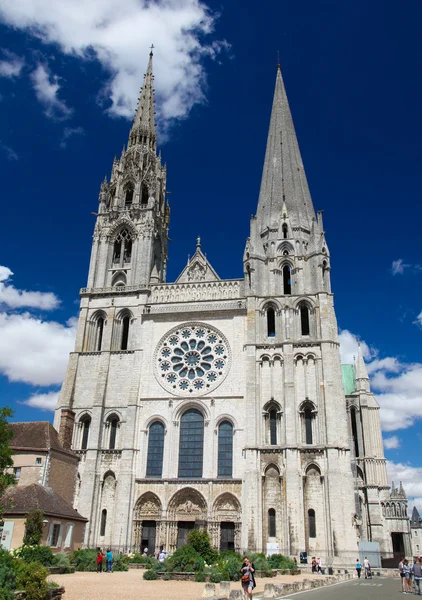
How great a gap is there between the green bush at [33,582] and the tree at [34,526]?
1185cm

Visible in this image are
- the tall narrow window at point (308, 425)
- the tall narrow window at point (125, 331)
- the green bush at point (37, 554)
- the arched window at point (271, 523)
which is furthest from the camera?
the tall narrow window at point (125, 331)

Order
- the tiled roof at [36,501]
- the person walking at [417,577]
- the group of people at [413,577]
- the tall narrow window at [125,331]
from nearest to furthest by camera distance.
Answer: the person walking at [417,577] → the group of people at [413,577] → the tiled roof at [36,501] → the tall narrow window at [125,331]

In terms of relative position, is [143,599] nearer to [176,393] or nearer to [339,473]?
[339,473]

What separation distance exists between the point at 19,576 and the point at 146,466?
2282 centimetres

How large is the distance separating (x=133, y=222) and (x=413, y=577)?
104 feet

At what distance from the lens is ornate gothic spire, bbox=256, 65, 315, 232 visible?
41719mm

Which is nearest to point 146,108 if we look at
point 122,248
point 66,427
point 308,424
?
point 122,248

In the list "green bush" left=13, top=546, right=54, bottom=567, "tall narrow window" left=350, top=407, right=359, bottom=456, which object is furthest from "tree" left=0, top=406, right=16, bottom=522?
"tall narrow window" left=350, top=407, right=359, bottom=456

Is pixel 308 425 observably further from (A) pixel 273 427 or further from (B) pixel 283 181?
(B) pixel 283 181

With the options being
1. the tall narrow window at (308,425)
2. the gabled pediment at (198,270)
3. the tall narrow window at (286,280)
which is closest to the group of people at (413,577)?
the tall narrow window at (308,425)

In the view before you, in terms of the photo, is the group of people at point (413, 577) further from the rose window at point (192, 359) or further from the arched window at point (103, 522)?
the arched window at point (103, 522)

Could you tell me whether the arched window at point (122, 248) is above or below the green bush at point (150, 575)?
above

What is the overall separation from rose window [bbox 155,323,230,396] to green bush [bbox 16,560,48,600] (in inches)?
932

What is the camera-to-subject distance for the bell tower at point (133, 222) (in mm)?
40906
